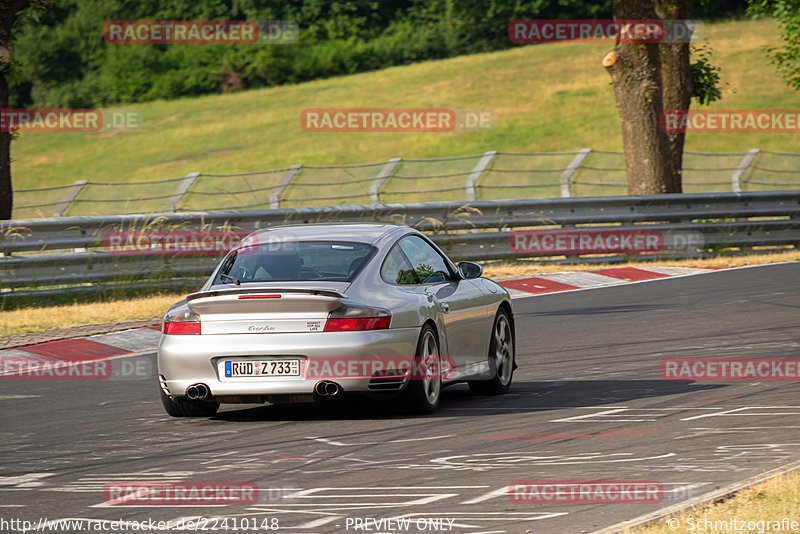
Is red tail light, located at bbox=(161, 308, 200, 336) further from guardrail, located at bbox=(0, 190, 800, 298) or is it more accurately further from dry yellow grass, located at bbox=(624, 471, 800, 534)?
guardrail, located at bbox=(0, 190, 800, 298)

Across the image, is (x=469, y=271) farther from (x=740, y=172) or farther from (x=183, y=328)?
(x=740, y=172)

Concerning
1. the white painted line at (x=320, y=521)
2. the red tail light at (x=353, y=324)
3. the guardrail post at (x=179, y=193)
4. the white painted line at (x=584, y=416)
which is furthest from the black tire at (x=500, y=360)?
the guardrail post at (x=179, y=193)

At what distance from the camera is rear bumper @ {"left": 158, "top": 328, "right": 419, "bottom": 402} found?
7746 millimetres

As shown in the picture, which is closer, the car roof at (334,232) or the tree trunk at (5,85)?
the car roof at (334,232)

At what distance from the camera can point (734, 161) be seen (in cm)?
4538

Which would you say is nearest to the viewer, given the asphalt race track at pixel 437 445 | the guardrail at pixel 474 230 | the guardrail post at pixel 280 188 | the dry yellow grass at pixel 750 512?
the dry yellow grass at pixel 750 512

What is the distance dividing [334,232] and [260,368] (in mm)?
1511

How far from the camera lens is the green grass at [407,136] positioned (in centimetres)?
4803

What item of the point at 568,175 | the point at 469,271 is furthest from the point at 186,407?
the point at 568,175

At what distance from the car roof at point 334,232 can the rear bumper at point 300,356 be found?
1.09 metres

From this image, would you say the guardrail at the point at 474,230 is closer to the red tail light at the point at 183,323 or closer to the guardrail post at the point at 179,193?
the guardrail post at the point at 179,193

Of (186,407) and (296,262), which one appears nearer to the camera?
(186,407)

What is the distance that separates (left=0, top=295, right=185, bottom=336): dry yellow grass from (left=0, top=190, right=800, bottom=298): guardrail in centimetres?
51

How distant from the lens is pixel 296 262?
8555 millimetres
